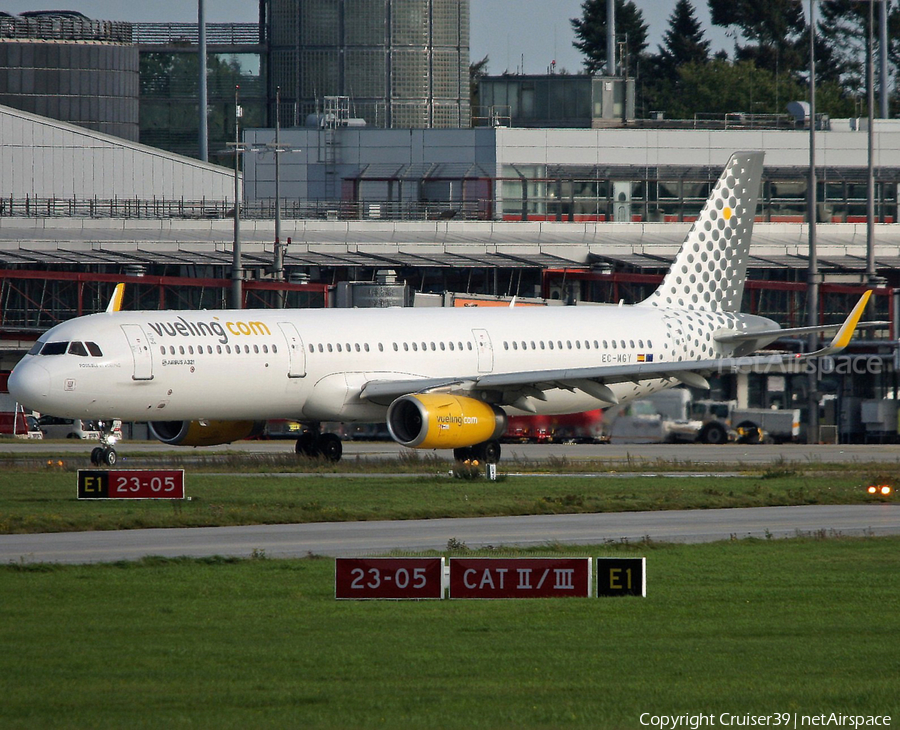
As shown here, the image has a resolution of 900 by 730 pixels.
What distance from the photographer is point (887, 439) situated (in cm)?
5894

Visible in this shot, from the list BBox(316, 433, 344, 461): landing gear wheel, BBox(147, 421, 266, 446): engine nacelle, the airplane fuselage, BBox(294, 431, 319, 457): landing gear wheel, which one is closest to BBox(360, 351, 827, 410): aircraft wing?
the airplane fuselage

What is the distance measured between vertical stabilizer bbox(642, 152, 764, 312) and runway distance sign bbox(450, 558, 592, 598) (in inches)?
1290

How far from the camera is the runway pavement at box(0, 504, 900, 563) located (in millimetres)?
24109

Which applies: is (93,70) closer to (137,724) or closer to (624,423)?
(624,423)

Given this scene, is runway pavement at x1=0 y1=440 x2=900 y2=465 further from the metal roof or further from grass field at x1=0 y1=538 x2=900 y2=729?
grass field at x1=0 y1=538 x2=900 y2=729

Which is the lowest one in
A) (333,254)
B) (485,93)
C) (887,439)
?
(887,439)

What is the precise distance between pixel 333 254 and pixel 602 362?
123ft

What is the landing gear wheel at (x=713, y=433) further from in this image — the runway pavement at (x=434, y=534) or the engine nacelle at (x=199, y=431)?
the runway pavement at (x=434, y=534)

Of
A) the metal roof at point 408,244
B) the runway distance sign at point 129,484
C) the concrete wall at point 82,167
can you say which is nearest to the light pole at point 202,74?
the concrete wall at point 82,167

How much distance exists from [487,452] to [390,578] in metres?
23.8

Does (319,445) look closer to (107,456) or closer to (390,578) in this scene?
(107,456)

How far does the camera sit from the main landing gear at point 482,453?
42469mm

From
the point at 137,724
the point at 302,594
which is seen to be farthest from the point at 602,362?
the point at 137,724

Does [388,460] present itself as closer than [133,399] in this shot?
No
